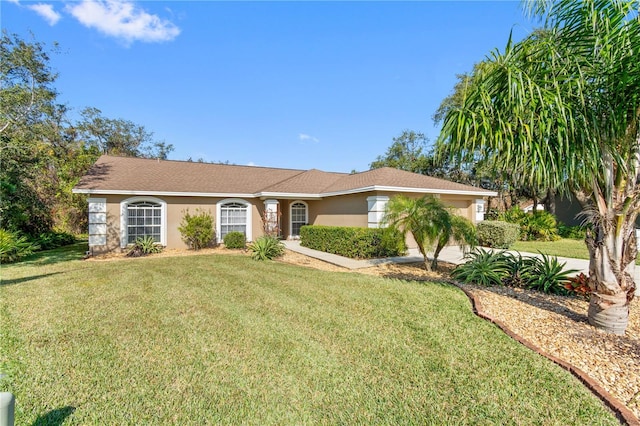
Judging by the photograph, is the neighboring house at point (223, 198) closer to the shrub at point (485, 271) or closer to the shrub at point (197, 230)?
the shrub at point (197, 230)

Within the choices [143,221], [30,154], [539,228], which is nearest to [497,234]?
[539,228]

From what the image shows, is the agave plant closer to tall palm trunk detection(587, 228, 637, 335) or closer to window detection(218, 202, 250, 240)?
tall palm trunk detection(587, 228, 637, 335)

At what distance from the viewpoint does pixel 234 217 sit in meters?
15.5

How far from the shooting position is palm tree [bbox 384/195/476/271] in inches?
318

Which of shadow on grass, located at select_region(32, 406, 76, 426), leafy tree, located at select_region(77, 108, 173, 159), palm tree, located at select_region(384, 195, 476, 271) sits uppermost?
leafy tree, located at select_region(77, 108, 173, 159)

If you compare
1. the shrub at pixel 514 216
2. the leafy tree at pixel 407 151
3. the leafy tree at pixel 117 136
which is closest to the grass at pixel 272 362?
the shrub at pixel 514 216

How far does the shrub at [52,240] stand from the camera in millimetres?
13930

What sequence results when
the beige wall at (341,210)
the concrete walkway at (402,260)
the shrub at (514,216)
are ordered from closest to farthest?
the concrete walkway at (402,260) < the beige wall at (341,210) < the shrub at (514,216)

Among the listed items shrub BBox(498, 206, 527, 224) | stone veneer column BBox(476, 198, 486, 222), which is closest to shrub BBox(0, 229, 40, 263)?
stone veneer column BBox(476, 198, 486, 222)

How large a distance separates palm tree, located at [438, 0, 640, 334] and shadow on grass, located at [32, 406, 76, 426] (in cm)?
510

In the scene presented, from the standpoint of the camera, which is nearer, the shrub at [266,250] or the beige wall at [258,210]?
the shrub at [266,250]

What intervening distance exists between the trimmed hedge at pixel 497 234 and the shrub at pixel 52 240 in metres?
21.1

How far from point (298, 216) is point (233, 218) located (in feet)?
13.5

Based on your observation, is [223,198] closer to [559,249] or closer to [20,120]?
[20,120]
